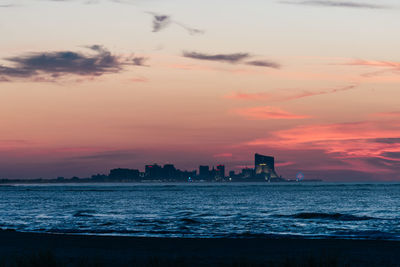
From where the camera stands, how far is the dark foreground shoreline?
25.3 m

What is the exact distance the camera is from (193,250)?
30812 mm

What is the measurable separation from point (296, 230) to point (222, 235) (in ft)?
25.5

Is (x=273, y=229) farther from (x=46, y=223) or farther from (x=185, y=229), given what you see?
(x=46, y=223)

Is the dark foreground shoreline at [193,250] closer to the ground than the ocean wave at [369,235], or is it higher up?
higher up

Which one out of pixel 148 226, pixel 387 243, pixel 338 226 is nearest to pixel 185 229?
pixel 148 226

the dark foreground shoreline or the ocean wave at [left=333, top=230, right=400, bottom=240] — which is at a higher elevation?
the dark foreground shoreline

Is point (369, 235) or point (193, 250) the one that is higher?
point (193, 250)

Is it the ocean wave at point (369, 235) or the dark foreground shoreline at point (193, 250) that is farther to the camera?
the ocean wave at point (369, 235)

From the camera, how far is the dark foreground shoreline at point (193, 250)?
25.3 metres

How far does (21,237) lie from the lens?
37625 millimetres

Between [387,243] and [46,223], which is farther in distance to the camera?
[46,223]

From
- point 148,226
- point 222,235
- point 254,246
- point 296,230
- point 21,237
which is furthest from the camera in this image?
point 148,226

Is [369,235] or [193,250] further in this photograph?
[369,235]

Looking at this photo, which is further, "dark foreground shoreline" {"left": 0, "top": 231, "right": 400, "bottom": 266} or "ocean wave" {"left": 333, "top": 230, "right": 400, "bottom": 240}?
"ocean wave" {"left": 333, "top": 230, "right": 400, "bottom": 240}
